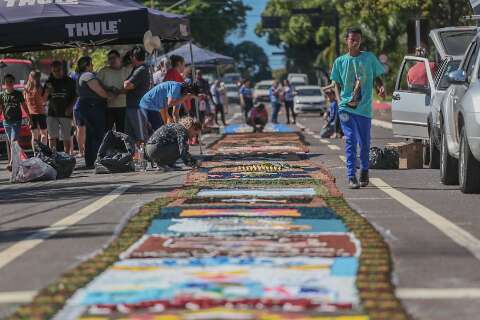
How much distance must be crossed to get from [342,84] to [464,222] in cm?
453

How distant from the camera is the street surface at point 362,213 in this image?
280 inches

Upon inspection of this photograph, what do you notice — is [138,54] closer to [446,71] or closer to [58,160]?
[58,160]

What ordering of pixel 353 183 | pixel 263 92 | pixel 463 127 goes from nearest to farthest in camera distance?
pixel 463 127 < pixel 353 183 < pixel 263 92

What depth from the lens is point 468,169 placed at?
42.9 ft

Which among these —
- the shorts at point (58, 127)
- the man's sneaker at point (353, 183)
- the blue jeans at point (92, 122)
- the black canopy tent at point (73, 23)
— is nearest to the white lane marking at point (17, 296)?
the man's sneaker at point (353, 183)

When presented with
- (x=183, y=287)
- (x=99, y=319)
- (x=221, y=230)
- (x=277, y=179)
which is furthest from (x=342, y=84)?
(x=99, y=319)

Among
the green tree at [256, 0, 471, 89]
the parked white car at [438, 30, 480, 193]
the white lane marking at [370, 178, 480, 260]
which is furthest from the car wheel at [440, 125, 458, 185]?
the green tree at [256, 0, 471, 89]

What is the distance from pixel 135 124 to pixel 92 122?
89 cm

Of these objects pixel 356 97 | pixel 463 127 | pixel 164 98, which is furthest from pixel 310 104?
pixel 463 127

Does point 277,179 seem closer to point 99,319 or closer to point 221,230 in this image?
point 221,230

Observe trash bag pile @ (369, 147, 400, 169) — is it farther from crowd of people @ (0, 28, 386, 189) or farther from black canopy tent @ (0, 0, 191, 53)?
black canopy tent @ (0, 0, 191, 53)

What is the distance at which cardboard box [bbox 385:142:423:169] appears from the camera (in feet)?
58.7

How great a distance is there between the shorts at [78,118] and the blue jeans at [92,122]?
100 millimetres

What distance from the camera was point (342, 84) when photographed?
14688 millimetres
